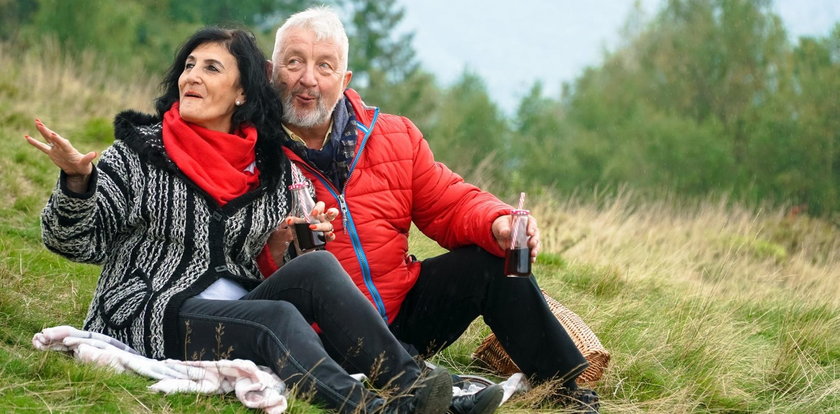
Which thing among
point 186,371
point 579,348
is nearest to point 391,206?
point 579,348

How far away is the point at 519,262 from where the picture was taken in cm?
392

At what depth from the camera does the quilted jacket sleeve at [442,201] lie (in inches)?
171

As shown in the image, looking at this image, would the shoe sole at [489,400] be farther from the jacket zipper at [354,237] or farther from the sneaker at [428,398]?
the jacket zipper at [354,237]

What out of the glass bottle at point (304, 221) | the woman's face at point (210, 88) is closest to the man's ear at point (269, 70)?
the woman's face at point (210, 88)

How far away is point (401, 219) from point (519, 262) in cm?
71

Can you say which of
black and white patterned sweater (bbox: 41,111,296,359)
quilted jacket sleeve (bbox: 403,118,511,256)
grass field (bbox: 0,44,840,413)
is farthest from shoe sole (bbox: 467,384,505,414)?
black and white patterned sweater (bbox: 41,111,296,359)

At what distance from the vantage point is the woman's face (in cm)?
402

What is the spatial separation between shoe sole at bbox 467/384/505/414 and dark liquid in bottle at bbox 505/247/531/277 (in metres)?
0.48

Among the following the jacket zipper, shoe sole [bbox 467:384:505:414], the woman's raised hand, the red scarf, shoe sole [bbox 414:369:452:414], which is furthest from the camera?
the jacket zipper

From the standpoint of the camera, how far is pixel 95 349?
3689mm

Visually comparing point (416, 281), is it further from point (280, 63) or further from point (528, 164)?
point (528, 164)

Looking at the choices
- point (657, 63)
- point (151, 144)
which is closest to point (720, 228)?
point (151, 144)

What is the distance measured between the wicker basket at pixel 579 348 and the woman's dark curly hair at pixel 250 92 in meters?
1.30

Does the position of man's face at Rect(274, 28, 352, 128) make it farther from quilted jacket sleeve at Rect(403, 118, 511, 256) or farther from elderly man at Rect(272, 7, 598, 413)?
quilted jacket sleeve at Rect(403, 118, 511, 256)
